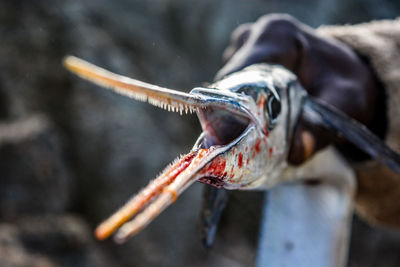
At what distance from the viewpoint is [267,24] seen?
0.90 metres

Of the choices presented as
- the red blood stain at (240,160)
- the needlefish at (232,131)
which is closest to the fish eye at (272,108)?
the needlefish at (232,131)

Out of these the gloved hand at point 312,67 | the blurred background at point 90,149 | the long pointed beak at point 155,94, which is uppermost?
the long pointed beak at point 155,94

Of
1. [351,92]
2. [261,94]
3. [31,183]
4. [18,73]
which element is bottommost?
[31,183]

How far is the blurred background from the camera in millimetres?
1868

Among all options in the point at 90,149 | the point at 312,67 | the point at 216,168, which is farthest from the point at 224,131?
the point at 90,149

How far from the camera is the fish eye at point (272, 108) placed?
680 millimetres

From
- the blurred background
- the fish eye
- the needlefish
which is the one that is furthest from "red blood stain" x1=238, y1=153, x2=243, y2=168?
the blurred background

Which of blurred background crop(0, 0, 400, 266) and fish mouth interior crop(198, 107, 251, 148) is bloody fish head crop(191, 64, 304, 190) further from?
blurred background crop(0, 0, 400, 266)

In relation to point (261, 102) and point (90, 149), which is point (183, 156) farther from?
point (90, 149)

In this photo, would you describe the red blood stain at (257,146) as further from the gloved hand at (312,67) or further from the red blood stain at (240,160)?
the gloved hand at (312,67)

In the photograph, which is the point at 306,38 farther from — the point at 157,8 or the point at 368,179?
the point at 157,8

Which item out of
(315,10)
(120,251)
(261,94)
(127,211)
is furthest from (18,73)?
(315,10)

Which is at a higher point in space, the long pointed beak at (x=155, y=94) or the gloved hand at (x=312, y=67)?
the long pointed beak at (x=155, y=94)

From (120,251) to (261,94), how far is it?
70.0 inches
